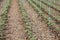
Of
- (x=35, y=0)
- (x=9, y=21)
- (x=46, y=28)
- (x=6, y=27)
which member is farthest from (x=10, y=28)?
(x=35, y=0)

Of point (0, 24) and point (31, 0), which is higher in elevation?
point (0, 24)

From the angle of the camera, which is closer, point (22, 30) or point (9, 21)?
point (22, 30)

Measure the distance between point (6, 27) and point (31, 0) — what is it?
10415 millimetres

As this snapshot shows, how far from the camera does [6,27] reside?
1142cm

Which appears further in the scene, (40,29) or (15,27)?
(15,27)

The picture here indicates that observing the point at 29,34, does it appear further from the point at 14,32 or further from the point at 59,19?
the point at 59,19

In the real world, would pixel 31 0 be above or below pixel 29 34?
Answer: below

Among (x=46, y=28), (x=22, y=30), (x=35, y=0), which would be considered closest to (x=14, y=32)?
(x=22, y=30)

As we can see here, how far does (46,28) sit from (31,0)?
10.4 m

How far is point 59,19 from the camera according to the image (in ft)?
40.6

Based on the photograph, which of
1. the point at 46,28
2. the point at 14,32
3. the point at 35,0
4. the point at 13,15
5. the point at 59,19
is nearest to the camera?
the point at 14,32

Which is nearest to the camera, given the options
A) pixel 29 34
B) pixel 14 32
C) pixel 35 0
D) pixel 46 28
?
pixel 29 34

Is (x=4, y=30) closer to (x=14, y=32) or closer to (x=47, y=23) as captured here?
(x=14, y=32)

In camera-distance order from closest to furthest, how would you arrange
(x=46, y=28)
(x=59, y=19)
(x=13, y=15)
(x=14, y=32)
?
(x=14, y=32) → (x=46, y=28) → (x=59, y=19) → (x=13, y=15)
